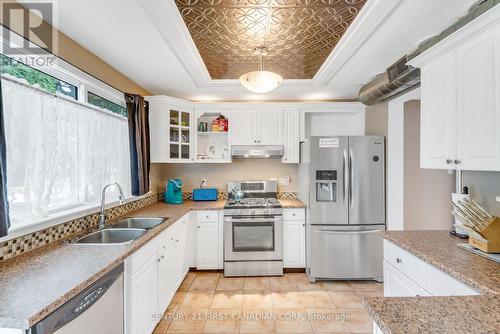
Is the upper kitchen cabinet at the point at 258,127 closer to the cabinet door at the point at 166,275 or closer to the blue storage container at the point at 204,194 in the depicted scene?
the blue storage container at the point at 204,194

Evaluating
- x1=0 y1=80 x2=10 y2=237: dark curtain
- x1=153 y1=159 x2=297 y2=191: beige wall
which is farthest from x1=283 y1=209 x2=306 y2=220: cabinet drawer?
x1=0 y1=80 x2=10 y2=237: dark curtain

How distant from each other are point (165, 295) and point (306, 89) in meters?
2.81

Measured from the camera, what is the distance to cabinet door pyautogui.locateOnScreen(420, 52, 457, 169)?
5.35 ft

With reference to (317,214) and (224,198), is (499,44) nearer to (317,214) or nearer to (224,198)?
(317,214)

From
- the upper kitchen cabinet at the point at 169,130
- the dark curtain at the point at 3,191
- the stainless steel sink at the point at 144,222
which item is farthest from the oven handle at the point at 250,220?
the dark curtain at the point at 3,191

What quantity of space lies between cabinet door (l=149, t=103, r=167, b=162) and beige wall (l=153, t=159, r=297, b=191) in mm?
644

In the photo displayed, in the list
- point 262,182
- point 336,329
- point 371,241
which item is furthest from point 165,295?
point 371,241

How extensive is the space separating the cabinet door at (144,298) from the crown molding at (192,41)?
174 centimetres

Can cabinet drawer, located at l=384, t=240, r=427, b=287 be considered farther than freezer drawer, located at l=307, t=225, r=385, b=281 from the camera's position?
No

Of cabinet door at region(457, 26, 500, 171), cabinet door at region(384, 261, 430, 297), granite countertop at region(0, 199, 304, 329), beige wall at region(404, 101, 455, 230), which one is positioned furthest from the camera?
beige wall at region(404, 101, 455, 230)

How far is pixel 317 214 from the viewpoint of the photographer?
3107 mm

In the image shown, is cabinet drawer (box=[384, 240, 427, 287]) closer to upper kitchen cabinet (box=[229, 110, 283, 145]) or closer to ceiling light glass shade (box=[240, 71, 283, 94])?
ceiling light glass shade (box=[240, 71, 283, 94])

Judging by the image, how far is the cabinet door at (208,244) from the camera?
130 inches

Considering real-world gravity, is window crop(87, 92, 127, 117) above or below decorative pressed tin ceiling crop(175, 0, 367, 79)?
below
